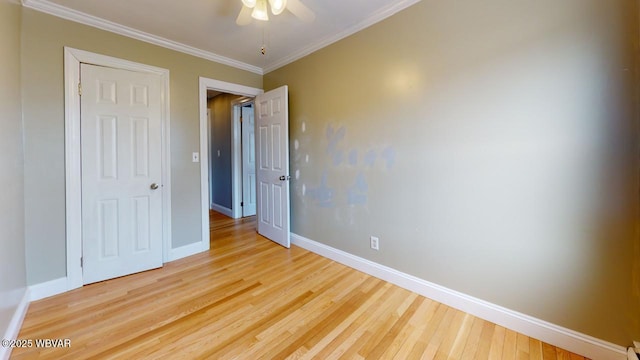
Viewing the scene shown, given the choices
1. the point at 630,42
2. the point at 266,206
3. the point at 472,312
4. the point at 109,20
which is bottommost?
the point at 472,312

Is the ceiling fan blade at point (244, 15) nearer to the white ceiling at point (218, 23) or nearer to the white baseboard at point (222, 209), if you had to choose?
the white ceiling at point (218, 23)

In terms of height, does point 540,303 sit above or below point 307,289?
above

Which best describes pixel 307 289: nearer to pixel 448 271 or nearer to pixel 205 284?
pixel 205 284

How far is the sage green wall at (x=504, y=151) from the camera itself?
1.32 metres

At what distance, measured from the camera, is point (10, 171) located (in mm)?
1622

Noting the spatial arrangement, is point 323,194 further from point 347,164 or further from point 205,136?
point 205,136

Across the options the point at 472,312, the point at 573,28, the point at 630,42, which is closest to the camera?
the point at 630,42

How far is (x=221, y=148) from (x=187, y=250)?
97.2 inches

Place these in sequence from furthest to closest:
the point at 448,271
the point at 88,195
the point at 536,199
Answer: the point at 88,195 → the point at 448,271 → the point at 536,199

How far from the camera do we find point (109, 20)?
226cm

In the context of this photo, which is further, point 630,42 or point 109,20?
point 109,20

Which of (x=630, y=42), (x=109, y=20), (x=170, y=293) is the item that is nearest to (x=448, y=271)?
(x=630, y=42)

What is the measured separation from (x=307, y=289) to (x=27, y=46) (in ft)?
9.81

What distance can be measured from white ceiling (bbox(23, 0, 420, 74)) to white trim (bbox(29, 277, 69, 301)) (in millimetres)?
2240
